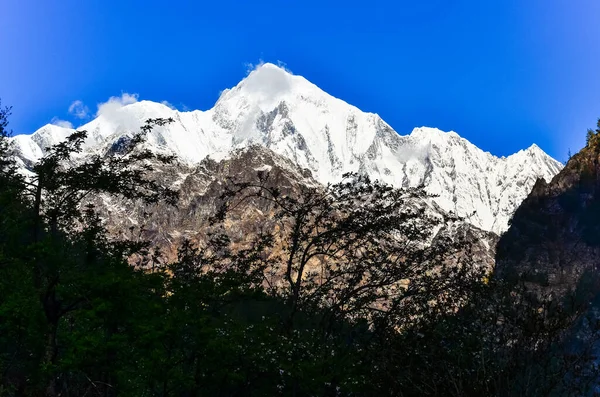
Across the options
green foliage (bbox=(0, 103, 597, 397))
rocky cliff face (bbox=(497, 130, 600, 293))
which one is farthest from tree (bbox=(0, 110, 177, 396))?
rocky cliff face (bbox=(497, 130, 600, 293))

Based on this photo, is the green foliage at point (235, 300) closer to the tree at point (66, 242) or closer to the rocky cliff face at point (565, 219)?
the tree at point (66, 242)

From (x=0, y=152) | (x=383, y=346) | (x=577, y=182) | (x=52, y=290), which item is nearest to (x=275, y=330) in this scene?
(x=383, y=346)

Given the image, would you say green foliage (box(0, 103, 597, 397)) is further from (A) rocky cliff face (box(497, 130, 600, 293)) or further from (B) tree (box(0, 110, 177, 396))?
(A) rocky cliff face (box(497, 130, 600, 293))

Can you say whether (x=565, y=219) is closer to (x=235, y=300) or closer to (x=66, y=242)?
(x=235, y=300)

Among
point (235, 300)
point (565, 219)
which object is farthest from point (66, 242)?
point (565, 219)

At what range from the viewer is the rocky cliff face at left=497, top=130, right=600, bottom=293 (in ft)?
512

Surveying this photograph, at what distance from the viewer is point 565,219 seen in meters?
171

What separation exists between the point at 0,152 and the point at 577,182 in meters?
171

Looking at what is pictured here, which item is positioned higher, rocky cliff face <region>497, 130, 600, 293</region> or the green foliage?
rocky cliff face <region>497, 130, 600, 293</region>

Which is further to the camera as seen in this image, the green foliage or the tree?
the tree

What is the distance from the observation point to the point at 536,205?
180500mm

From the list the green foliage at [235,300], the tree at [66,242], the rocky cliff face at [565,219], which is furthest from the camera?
the rocky cliff face at [565,219]

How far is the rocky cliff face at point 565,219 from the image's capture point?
512ft

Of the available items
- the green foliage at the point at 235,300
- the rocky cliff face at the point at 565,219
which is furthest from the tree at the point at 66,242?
the rocky cliff face at the point at 565,219
